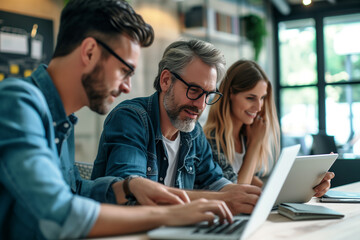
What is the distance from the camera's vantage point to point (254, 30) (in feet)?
23.7

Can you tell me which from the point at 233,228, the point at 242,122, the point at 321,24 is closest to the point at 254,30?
the point at 321,24

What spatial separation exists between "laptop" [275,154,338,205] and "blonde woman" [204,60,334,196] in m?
0.90

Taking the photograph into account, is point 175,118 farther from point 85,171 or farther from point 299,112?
point 299,112

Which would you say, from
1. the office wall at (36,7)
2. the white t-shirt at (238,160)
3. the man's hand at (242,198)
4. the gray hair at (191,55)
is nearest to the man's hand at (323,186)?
the man's hand at (242,198)

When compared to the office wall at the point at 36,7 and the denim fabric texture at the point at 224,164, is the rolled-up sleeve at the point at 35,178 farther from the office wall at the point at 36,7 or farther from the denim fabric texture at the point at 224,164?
the office wall at the point at 36,7

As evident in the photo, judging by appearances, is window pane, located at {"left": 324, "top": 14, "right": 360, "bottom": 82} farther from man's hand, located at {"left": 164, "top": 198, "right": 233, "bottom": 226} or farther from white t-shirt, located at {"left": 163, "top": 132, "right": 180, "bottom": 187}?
man's hand, located at {"left": 164, "top": 198, "right": 233, "bottom": 226}

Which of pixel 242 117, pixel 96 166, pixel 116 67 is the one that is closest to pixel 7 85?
pixel 116 67

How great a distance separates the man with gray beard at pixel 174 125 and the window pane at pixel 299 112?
6.14 m

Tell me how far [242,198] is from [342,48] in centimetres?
712

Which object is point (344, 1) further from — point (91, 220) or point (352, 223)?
point (91, 220)

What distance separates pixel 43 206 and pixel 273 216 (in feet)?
2.62

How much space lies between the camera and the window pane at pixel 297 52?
26.2 ft

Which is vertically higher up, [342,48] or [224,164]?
[342,48]

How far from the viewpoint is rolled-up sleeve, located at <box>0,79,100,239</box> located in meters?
0.92
